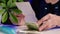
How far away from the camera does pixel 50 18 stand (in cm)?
82

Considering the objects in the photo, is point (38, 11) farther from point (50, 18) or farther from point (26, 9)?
point (50, 18)

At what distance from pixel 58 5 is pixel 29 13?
290mm

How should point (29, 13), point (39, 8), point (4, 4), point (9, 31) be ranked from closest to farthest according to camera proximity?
point (9, 31)
point (4, 4)
point (29, 13)
point (39, 8)

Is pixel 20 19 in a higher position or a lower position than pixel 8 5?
lower

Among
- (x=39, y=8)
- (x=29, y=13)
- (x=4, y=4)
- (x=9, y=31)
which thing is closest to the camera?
(x=9, y=31)

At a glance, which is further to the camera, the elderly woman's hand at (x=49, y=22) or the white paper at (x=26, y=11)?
the white paper at (x=26, y=11)

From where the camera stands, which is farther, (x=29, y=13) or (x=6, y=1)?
(x=29, y=13)

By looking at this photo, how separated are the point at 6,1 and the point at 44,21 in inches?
14.7

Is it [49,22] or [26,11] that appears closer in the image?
[49,22]

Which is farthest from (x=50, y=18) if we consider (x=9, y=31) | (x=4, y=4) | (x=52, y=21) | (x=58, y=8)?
(x=58, y=8)

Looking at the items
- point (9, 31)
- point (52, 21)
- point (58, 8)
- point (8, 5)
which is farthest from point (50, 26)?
point (58, 8)

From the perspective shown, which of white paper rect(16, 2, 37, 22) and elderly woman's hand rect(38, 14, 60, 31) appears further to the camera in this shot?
white paper rect(16, 2, 37, 22)

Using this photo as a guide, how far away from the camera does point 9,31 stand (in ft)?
2.43

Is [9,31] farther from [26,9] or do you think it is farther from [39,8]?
[39,8]
